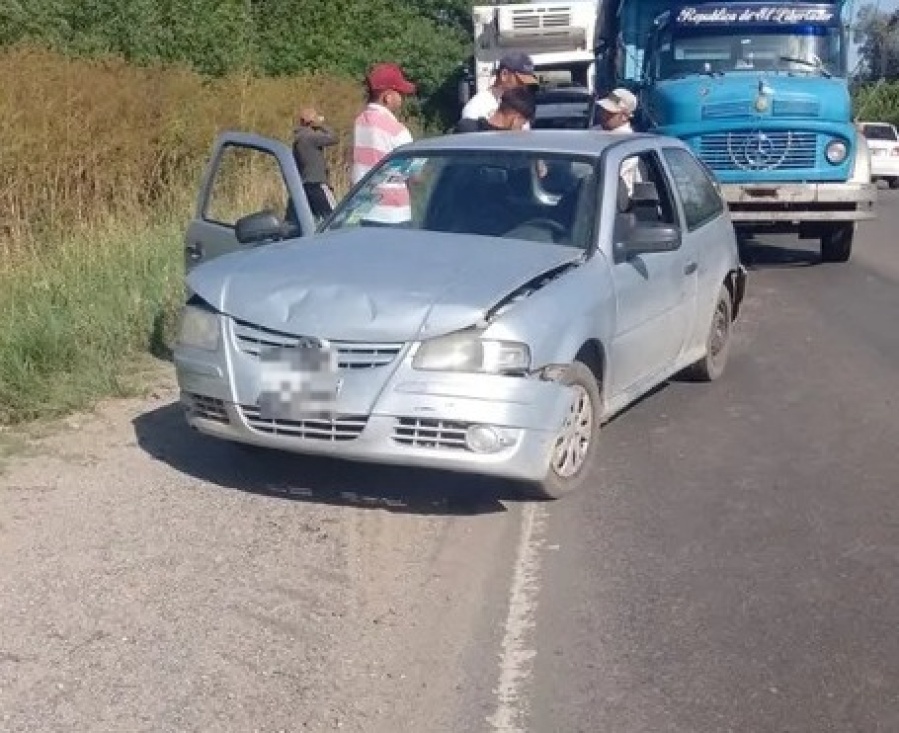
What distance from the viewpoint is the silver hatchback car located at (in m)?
5.93

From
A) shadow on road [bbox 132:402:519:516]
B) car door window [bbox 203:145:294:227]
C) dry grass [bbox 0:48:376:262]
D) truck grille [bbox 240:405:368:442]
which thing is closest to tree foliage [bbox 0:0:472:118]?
dry grass [bbox 0:48:376:262]

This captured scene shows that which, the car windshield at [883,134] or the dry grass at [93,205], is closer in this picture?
the dry grass at [93,205]

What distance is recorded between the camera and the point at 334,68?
31.9 metres

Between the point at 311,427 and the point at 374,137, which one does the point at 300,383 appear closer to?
the point at 311,427

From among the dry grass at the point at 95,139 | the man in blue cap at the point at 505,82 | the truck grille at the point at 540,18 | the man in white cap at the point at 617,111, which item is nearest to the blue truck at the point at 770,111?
the man in white cap at the point at 617,111

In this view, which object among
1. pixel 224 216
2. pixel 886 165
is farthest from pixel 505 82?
pixel 886 165

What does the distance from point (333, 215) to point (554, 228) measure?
1.34m

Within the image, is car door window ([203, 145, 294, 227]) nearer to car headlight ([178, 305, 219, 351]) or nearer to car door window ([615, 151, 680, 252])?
car door window ([615, 151, 680, 252])

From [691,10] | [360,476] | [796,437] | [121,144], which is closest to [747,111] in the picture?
[691,10]

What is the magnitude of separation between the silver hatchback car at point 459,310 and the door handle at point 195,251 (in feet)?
3.07

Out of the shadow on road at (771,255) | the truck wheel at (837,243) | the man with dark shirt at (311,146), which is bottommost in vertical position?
the shadow on road at (771,255)

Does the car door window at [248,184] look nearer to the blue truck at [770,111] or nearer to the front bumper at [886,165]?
the blue truck at [770,111]

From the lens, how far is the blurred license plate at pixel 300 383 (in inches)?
235

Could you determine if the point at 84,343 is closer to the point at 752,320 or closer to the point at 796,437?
the point at 796,437
